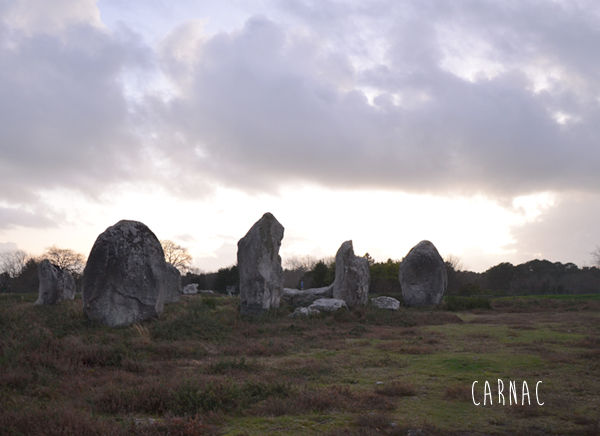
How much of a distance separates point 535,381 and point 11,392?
25.6 feet

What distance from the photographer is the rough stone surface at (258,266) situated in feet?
58.4

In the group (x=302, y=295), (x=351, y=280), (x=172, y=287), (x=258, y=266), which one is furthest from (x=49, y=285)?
(x=351, y=280)

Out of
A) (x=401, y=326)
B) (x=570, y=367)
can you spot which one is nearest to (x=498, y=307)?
(x=401, y=326)

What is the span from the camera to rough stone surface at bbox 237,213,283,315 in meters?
17.8

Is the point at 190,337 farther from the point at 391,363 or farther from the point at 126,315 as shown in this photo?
the point at 391,363

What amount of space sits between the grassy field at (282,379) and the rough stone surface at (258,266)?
3.19m

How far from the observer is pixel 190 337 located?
477 inches

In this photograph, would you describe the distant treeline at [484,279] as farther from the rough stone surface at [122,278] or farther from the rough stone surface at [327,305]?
the rough stone surface at [122,278]

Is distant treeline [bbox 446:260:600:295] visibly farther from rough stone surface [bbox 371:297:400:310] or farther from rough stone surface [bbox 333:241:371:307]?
rough stone surface [bbox 371:297:400:310]

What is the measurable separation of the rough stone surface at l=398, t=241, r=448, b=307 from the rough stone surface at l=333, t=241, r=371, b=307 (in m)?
3.16

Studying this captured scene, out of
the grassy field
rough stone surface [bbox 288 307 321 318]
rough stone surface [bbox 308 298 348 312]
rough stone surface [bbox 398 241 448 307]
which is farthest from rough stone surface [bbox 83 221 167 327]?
rough stone surface [bbox 398 241 448 307]

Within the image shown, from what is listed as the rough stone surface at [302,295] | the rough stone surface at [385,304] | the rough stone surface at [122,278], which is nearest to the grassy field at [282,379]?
the rough stone surface at [122,278]

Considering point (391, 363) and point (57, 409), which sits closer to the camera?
point (57, 409)

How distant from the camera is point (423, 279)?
2600 cm
